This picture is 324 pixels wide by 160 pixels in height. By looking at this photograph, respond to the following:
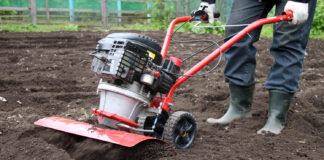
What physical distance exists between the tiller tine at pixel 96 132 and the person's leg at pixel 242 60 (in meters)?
1.14

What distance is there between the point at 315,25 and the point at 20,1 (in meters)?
9.45

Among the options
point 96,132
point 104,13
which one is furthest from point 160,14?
point 96,132

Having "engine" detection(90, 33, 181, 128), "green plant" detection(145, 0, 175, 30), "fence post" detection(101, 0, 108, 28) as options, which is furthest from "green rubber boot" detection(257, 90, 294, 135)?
"fence post" detection(101, 0, 108, 28)

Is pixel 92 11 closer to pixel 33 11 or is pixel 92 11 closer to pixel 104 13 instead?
pixel 104 13

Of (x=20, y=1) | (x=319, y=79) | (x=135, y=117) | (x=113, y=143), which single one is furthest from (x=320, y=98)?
(x=20, y=1)

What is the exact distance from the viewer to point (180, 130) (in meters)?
2.13

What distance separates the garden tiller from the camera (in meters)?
1.92

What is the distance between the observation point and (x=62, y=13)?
42.6ft

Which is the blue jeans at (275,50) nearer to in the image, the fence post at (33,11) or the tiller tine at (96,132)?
the tiller tine at (96,132)

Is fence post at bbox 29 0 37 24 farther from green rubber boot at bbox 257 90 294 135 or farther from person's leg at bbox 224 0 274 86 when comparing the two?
green rubber boot at bbox 257 90 294 135

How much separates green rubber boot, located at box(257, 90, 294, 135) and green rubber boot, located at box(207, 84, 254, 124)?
0.81 feet

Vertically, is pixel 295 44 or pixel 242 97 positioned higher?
pixel 295 44

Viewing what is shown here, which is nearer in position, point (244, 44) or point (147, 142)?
point (147, 142)

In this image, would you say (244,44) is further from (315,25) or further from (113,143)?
(315,25)
